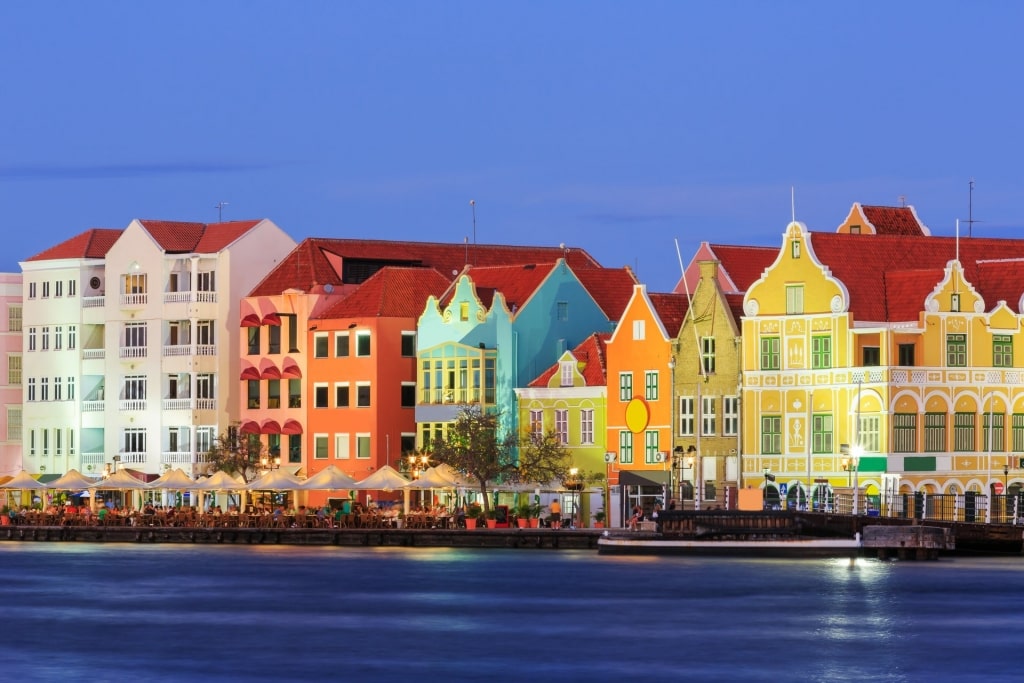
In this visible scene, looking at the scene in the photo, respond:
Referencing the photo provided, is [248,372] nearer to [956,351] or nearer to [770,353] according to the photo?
[770,353]

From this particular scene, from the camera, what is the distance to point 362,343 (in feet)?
485

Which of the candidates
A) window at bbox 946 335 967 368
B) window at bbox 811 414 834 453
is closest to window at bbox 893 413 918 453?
window at bbox 946 335 967 368

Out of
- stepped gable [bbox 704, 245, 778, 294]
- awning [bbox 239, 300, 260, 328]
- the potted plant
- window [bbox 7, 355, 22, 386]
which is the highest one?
stepped gable [bbox 704, 245, 778, 294]

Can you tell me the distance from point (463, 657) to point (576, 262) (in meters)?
80.5

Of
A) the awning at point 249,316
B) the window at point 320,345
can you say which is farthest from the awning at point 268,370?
the window at point 320,345

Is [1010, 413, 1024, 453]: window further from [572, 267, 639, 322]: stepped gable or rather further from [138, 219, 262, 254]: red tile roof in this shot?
[138, 219, 262, 254]: red tile roof

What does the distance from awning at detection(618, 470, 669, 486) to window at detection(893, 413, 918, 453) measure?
12.6 m

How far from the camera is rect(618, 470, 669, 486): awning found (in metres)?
133

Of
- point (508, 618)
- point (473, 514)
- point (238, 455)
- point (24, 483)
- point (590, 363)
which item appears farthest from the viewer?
point (238, 455)

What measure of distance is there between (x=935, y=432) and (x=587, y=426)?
62.9ft

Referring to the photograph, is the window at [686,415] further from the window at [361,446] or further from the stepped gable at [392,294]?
the window at [361,446]

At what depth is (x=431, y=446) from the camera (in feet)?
457

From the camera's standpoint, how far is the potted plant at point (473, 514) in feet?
431

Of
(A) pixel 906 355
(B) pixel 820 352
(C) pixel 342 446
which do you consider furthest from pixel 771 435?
(C) pixel 342 446
